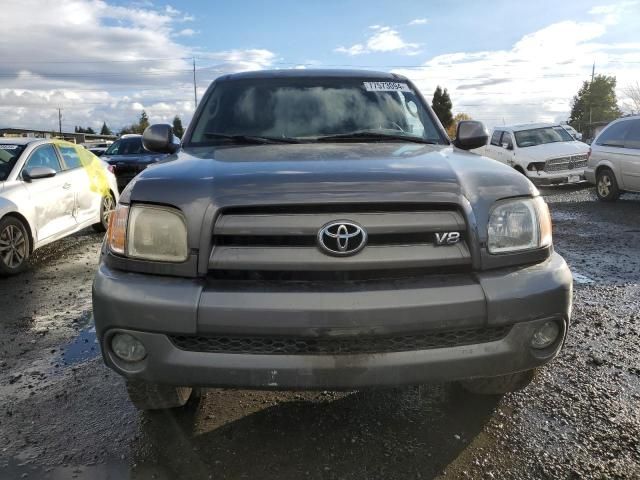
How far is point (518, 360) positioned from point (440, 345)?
0.34 metres

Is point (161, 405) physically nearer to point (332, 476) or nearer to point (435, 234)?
point (332, 476)

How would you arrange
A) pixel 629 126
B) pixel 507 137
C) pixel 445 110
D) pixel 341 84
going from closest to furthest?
pixel 341 84, pixel 629 126, pixel 507 137, pixel 445 110

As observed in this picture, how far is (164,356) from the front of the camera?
2.10 meters

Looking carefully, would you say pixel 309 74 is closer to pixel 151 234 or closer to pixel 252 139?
pixel 252 139

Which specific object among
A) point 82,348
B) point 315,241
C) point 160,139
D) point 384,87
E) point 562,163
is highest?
point 384,87

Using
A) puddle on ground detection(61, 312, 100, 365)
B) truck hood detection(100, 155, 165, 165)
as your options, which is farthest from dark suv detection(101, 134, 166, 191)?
puddle on ground detection(61, 312, 100, 365)

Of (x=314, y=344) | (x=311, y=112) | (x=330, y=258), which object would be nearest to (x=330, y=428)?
(x=314, y=344)

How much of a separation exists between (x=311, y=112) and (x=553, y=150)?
1194cm

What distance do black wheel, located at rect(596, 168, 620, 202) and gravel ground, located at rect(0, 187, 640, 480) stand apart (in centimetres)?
837

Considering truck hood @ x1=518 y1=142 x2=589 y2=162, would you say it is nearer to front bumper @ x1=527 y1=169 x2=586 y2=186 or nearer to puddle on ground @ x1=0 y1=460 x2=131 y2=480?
front bumper @ x1=527 y1=169 x2=586 y2=186

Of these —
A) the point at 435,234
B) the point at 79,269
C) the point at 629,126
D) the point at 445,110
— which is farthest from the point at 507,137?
the point at 445,110

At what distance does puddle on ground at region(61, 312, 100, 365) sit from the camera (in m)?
3.66

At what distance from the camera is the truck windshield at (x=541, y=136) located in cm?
1459

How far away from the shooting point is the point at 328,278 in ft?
7.01
